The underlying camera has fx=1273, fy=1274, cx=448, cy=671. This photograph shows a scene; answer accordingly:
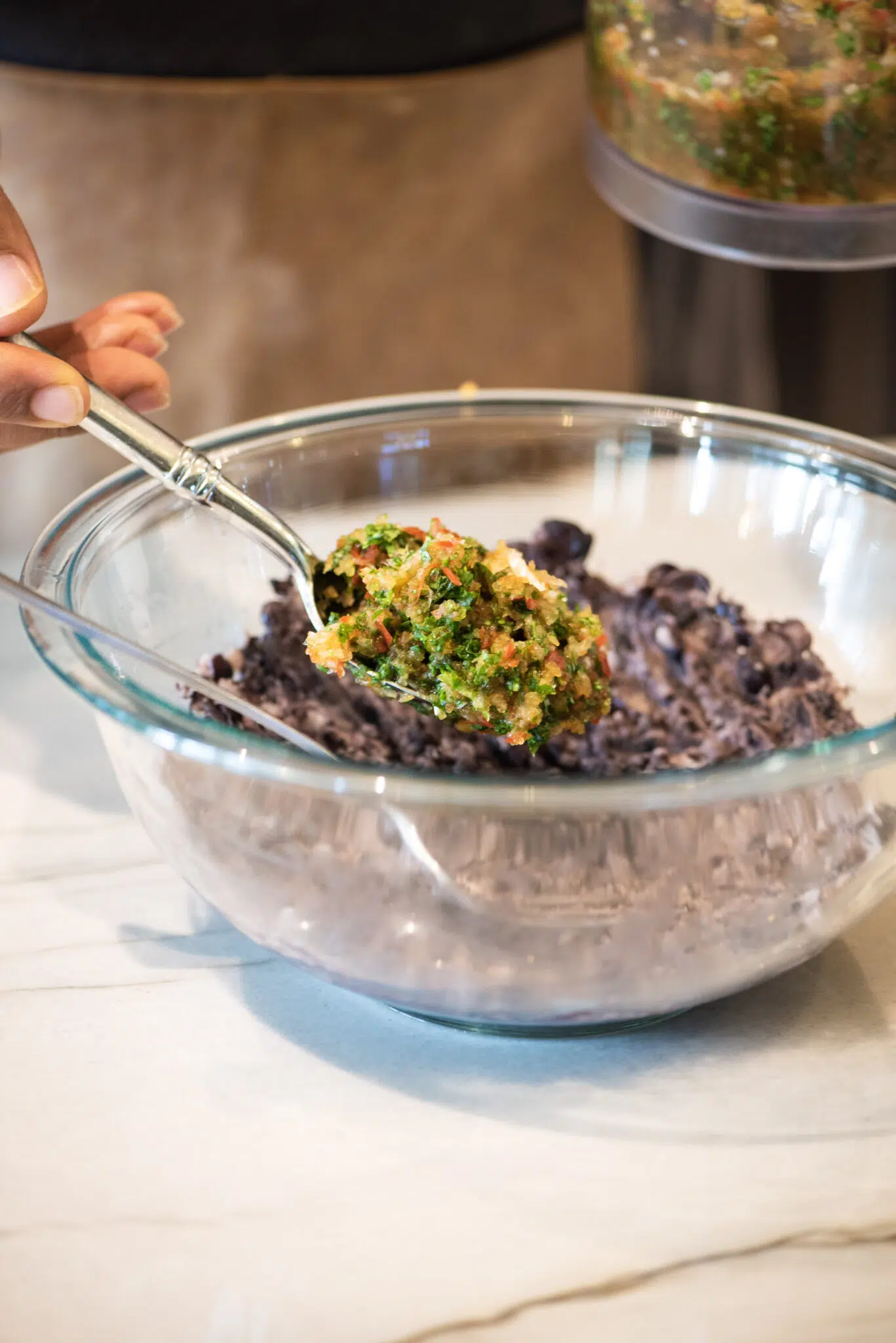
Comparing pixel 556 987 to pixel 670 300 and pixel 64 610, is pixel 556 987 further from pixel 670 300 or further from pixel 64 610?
pixel 670 300

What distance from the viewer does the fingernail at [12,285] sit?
2.11 ft

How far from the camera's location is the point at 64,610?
0.61 m

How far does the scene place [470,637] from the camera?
27.5 inches

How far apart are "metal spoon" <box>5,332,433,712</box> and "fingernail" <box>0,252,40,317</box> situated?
2cm

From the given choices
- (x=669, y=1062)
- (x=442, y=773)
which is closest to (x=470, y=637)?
(x=442, y=773)

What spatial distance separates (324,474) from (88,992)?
410 millimetres

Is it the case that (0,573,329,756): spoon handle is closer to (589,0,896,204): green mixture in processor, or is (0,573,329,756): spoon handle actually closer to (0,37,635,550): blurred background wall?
(589,0,896,204): green mixture in processor

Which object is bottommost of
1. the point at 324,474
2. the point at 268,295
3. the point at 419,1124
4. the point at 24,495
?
the point at 24,495

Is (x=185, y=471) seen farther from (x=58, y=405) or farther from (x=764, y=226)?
(x=764, y=226)

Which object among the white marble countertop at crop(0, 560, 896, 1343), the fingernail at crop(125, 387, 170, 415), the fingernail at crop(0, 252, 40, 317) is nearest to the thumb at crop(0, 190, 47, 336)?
the fingernail at crop(0, 252, 40, 317)

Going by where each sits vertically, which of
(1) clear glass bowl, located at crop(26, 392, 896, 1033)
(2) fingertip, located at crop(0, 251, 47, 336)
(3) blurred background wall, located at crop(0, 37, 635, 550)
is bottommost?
(3) blurred background wall, located at crop(0, 37, 635, 550)

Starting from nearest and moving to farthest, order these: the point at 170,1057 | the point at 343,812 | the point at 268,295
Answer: the point at 343,812 < the point at 170,1057 < the point at 268,295

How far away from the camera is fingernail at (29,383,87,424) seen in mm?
647

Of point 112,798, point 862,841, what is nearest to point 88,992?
point 112,798
